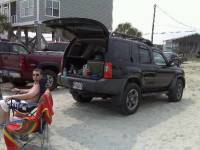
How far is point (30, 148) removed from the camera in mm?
5520

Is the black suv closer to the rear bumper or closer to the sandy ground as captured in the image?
the rear bumper

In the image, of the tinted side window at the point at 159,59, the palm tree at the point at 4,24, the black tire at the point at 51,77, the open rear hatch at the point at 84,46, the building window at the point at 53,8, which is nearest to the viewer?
the open rear hatch at the point at 84,46

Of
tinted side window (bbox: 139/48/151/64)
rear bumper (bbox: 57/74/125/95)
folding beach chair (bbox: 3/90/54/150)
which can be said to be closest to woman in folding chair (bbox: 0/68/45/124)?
folding beach chair (bbox: 3/90/54/150)

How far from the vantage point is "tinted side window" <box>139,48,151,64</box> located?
8515 mm

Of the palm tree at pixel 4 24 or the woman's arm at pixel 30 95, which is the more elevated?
the palm tree at pixel 4 24

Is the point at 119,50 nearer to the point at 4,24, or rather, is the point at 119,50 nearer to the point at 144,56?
the point at 144,56

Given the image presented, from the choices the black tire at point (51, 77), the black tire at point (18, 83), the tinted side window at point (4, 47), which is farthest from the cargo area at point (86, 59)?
the tinted side window at point (4, 47)

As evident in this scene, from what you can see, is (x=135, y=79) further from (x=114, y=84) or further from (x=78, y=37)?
(x=78, y=37)

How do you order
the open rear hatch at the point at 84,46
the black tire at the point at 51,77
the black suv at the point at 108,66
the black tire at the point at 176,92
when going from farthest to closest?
1. the black tire at the point at 51,77
2. the black tire at the point at 176,92
3. the open rear hatch at the point at 84,46
4. the black suv at the point at 108,66

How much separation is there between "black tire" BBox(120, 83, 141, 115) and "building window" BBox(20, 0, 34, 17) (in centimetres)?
2312

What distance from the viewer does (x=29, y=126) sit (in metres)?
4.98

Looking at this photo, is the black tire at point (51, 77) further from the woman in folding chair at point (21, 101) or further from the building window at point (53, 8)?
the building window at point (53, 8)

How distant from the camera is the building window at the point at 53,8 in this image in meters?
29.5

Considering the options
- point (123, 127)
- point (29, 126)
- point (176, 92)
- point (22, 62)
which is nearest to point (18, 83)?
point (22, 62)
